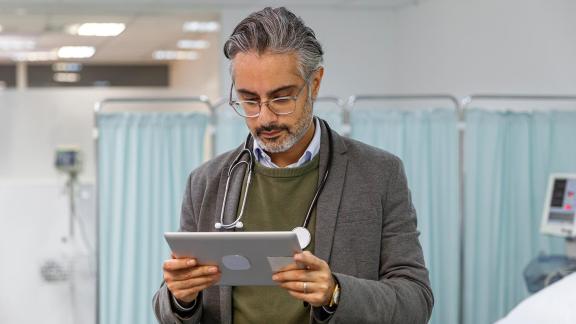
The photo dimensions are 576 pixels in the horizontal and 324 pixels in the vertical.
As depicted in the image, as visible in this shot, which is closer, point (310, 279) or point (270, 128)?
point (310, 279)

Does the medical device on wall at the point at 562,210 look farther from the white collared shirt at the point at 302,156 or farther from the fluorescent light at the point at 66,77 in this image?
the fluorescent light at the point at 66,77

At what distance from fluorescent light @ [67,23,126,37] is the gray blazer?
16.6 ft

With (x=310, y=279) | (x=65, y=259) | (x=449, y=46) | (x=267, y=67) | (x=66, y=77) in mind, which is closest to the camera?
(x=310, y=279)

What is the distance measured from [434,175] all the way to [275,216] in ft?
9.48

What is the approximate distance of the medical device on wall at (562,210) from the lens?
3.98 m

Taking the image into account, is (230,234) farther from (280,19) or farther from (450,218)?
(450,218)

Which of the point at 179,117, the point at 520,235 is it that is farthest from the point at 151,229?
the point at 520,235

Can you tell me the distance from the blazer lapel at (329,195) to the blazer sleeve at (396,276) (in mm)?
89

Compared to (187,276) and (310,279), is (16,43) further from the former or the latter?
(310,279)

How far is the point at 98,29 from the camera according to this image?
6.70 metres

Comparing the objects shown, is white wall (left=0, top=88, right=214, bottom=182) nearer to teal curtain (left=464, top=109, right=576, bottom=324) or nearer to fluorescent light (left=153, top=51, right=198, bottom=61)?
fluorescent light (left=153, top=51, right=198, bottom=61)

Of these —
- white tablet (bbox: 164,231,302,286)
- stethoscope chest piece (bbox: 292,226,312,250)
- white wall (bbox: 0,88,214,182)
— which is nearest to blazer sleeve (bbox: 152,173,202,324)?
white tablet (bbox: 164,231,302,286)

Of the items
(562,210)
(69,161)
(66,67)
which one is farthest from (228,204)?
(66,67)

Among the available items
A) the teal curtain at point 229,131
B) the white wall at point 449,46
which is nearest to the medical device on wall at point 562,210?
the white wall at point 449,46
